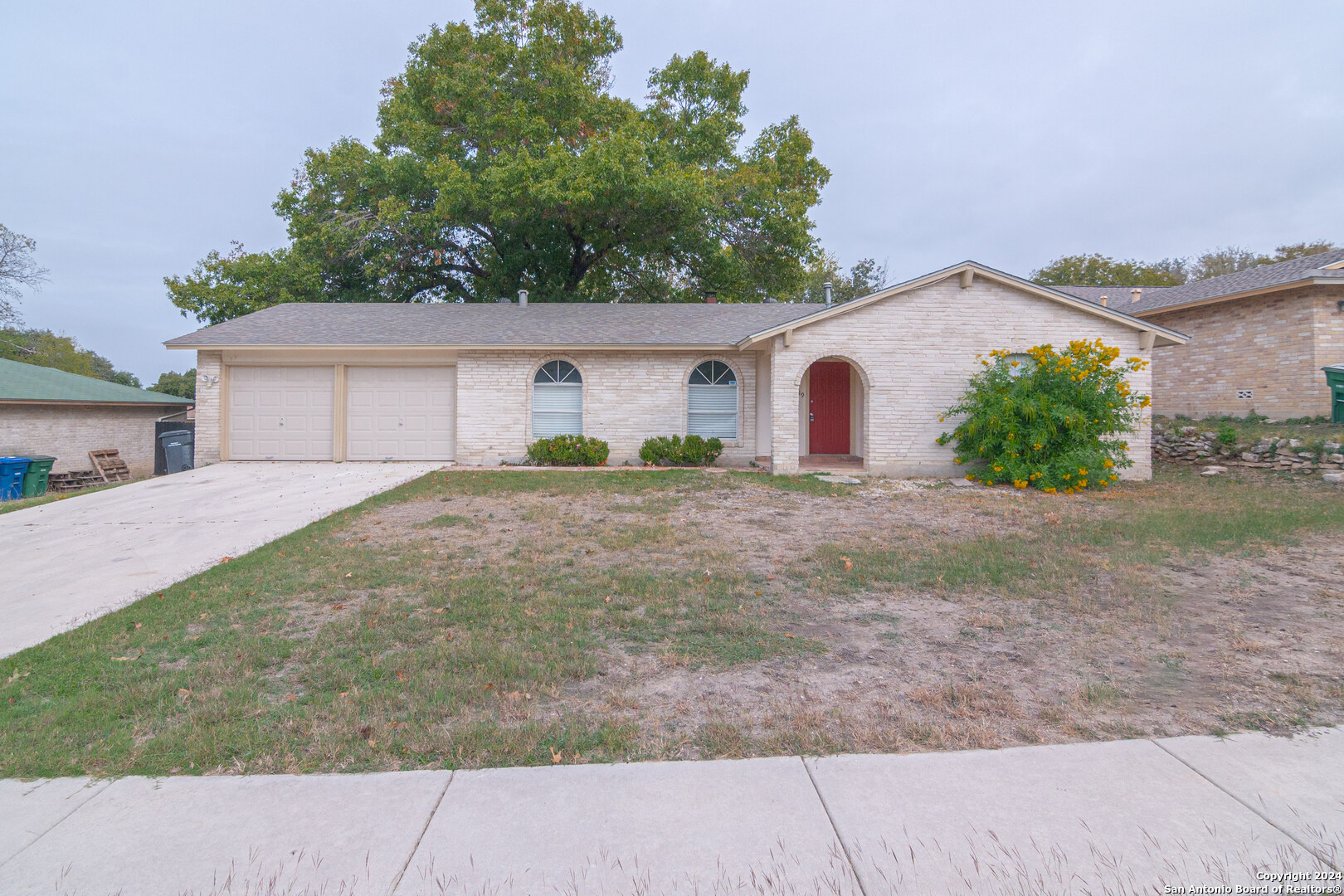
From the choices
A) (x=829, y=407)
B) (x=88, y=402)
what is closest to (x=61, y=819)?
(x=829, y=407)

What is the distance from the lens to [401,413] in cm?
1594

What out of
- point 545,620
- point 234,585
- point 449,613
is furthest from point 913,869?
point 234,585

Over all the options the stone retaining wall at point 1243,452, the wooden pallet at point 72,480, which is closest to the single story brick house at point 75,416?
the wooden pallet at point 72,480

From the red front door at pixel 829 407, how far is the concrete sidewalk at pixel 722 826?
14.1m

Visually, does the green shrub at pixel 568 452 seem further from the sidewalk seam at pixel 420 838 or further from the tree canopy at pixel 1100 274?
the tree canopy at pixel 1100 274

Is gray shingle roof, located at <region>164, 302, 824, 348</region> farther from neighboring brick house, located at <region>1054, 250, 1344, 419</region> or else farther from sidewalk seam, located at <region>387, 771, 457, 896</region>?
sidewalk seam, located at <region>387, 771, 457, 896</region>

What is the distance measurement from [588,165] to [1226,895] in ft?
63.3

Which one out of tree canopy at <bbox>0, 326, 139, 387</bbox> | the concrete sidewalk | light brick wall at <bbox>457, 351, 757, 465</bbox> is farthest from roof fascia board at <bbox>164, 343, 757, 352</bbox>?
tree canopy at <bbox>0, 326, 139, 387</bbox>

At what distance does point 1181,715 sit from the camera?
338cm

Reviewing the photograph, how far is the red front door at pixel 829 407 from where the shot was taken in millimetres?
16938

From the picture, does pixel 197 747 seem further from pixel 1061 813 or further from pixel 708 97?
pixel 708 97

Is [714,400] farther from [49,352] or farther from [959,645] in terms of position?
[49,352]

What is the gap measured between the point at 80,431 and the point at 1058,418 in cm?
2418

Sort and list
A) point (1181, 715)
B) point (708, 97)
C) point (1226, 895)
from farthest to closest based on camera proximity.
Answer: point (708, 97), point (1181, 715), point (1226, 895)
